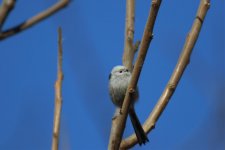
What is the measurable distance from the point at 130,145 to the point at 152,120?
161mm

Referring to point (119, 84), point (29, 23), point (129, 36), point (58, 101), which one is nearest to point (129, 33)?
point (129, 36)

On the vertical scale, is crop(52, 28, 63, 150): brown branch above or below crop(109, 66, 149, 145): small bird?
below

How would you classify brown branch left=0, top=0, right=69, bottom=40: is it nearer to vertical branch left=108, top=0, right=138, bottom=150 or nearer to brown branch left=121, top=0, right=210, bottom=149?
brown branch left=121, top=0, right=210, bottom=149

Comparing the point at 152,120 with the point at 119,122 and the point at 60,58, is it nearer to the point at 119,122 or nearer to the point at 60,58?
the point at 119,122

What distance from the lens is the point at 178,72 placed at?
1.93 meters

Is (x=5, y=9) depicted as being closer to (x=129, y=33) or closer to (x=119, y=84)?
(x=129, y=33)

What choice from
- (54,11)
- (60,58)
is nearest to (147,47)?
(60,58)

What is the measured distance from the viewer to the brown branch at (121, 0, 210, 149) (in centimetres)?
194

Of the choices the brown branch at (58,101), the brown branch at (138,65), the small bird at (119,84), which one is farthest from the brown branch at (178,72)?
the small bird at (119,84)

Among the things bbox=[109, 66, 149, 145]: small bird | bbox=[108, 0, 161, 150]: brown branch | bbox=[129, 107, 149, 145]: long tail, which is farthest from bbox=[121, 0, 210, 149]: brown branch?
bbox=[109, 66, 149, 145]: small bird

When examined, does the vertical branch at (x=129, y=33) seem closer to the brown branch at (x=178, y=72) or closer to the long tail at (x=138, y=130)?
the long tail at (x=138, y=130)

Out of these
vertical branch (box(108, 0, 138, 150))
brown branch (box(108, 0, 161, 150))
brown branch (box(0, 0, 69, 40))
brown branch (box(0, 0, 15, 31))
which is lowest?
brown branch (box(0, 0, 69, 40))

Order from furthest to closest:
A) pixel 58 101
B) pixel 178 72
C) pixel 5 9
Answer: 1. pixel 178 72
2. pixel 58 101
3. pixel 5 9

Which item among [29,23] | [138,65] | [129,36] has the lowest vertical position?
[29,23]
